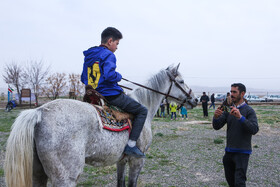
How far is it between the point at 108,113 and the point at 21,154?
118 centimetres

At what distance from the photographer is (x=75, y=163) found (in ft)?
8.42

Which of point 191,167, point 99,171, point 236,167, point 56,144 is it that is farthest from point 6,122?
point 236,167

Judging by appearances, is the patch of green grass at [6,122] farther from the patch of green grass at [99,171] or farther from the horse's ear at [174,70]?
the horse's ear at [174,70]

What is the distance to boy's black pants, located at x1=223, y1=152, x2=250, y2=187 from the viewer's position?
339 cm

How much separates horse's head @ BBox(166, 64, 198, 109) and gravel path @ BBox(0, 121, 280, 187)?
191 centimetres

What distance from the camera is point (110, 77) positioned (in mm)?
3113

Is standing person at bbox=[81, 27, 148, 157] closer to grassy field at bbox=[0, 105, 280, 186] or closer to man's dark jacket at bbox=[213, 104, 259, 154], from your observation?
man's dark jacket at bbox=[213, 104, 259, 154]

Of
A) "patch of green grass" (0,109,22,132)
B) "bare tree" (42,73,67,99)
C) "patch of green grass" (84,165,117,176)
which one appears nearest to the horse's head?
"patch of green grass" (84,165,117,176)

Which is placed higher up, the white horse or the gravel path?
the white horse

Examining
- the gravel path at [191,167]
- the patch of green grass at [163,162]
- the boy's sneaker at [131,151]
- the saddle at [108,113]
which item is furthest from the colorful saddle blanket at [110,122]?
the patch of green grass at [163,162]

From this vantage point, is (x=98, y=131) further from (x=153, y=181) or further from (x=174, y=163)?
(x=174, y=163)

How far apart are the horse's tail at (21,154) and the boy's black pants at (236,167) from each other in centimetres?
288

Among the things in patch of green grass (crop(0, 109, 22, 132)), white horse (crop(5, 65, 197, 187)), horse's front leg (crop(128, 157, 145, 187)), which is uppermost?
white horse (crop(5, 65, 197, 187))

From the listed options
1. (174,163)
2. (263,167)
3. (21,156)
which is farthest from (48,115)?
(263,167)
